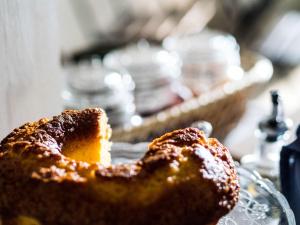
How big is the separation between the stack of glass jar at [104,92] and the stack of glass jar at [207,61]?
0.11 m

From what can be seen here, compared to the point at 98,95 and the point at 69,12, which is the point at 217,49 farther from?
the point at 69,12

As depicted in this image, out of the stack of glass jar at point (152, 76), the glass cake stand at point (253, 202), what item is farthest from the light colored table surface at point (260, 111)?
the glass cake stand at point (253, 202)

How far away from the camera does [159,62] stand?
1010 millimetres

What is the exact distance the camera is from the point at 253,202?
20.3 inches

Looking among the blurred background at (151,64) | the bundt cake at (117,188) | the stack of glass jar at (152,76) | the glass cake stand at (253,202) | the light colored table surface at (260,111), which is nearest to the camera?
the bundt cake at (117,188)

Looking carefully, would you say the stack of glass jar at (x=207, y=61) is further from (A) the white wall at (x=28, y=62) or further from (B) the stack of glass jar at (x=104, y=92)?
(A) the white wall at (x=28, y=62)

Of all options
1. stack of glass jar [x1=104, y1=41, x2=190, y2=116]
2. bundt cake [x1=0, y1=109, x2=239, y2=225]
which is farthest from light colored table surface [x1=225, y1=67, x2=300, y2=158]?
bundt cake [x1=0, y1=109, x2=239, y2=225]

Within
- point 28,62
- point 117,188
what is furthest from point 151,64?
point 117,188

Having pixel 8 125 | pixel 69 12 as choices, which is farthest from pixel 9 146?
pixel 69 12

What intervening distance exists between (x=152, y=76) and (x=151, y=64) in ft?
0.10

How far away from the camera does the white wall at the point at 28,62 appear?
56cm

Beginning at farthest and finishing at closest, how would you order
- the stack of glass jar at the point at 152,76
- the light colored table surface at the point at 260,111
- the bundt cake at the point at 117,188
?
1. the stack of glass jar at the point at 152,76
2. the light colored table surface at the point at 260,111
3. the bundt cake at the point at 117,188

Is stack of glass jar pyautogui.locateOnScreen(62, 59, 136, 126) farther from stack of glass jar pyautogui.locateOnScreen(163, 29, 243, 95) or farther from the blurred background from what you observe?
stack of glass jar pyautogui.locateOnScreen(163, 29, 243, 95)

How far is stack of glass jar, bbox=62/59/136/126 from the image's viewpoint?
34.9 inches
